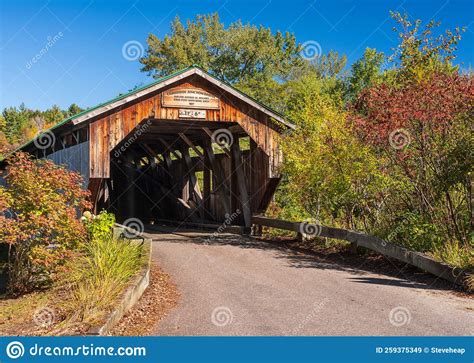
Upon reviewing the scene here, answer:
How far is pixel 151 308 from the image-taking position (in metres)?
8.34

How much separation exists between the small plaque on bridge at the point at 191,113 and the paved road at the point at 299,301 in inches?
242

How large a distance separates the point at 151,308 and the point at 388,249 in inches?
233

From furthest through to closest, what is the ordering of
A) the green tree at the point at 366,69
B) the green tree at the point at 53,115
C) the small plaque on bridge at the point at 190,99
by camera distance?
the green tree at the point at 53,115
the green tree at the point at 366,69
the small plaque on bridge at the point at 190,99

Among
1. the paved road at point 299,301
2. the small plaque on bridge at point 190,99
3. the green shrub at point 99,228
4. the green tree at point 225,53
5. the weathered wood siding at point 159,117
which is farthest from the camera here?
the green tree at point 225,53

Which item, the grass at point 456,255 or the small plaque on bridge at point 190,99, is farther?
the small plaque on bridge at point 190,99

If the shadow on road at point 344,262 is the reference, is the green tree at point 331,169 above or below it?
above

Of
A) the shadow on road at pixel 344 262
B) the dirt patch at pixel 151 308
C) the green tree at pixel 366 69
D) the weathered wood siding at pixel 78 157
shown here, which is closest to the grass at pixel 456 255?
the shadow on road at pixel 344 262

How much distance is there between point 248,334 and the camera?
6.55 meters

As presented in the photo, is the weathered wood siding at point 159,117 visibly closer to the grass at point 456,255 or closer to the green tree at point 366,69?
the grass at point 456,255

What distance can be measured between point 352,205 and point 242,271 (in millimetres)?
4959

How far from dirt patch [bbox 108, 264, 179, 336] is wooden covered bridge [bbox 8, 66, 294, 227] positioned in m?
6.89

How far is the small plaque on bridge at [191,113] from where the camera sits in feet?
58.6

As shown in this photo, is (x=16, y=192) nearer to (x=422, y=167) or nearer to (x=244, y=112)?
(x=422, y=167)

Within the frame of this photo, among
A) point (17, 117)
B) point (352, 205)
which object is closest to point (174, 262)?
point (352, 205)
